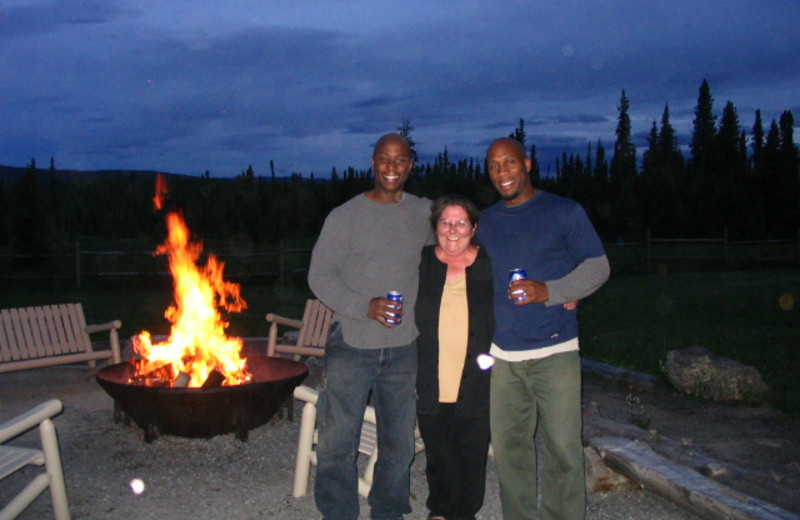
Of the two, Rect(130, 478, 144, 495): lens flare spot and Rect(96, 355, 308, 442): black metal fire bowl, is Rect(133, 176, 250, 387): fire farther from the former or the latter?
Rect(130, 478, 144, 495): lens flare spot

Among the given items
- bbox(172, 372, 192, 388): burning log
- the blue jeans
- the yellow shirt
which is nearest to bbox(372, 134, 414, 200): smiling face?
the yellow shirt

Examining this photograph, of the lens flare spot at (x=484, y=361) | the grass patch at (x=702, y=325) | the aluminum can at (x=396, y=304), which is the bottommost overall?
the grass patch at (x=702, y=325)

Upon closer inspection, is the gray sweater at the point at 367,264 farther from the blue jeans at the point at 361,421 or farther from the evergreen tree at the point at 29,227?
the evergreen tree at the point at 29,227

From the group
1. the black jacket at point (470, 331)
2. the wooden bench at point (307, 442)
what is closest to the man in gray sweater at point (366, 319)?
the black jacket at point (470, 331)

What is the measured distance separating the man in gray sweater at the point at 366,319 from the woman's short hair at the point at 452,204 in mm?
160

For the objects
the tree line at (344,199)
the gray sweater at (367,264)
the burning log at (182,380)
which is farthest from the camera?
the tree line at (344,199)

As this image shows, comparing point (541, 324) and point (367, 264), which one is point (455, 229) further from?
point (541, 324)

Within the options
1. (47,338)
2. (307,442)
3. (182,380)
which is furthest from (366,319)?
(47,338)

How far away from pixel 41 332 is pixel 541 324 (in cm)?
603

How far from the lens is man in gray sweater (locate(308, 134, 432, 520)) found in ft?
11.6

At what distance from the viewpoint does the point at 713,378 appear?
6875 millimetres

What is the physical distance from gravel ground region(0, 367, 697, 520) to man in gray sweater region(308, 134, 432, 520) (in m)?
0.78

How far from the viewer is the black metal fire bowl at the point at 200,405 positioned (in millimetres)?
5039

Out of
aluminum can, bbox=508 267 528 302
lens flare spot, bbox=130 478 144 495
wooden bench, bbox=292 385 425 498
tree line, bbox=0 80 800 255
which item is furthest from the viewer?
tree line, bbox=0 80 800 255
